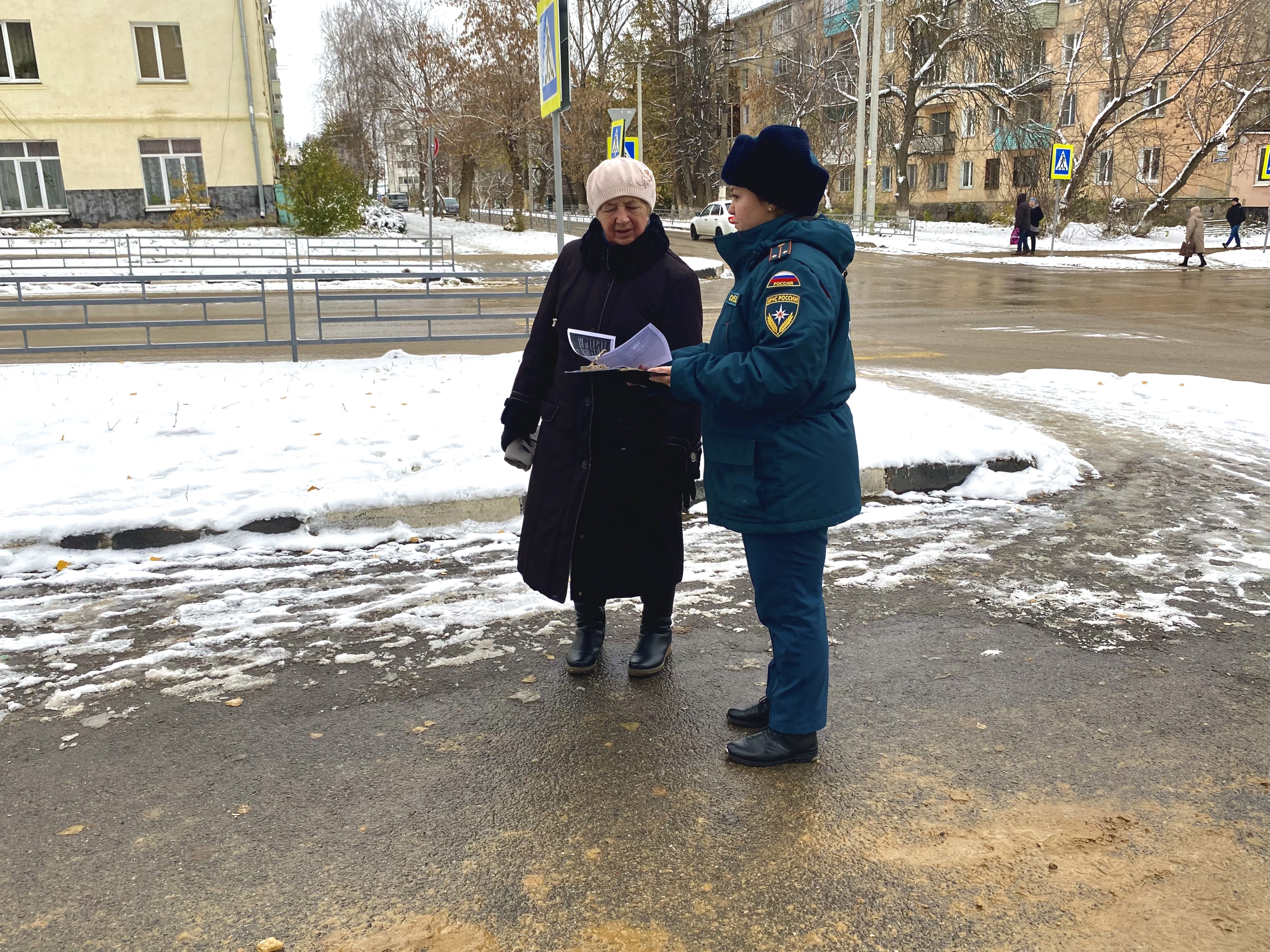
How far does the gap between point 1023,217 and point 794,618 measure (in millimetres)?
31758

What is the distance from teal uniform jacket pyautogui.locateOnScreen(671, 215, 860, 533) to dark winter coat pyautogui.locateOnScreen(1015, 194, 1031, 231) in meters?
31.5

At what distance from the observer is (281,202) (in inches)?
1537

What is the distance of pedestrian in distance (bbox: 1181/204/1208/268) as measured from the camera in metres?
26.6

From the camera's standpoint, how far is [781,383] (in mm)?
2797

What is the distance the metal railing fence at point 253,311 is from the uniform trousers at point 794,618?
5989 mm

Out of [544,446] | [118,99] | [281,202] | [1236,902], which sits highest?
[118,99]

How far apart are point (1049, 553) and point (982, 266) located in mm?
24996

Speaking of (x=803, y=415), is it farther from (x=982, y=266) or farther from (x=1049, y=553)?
(x=982, y=266)

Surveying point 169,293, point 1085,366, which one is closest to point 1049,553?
point 1085,366

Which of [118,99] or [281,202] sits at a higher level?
[118,99]

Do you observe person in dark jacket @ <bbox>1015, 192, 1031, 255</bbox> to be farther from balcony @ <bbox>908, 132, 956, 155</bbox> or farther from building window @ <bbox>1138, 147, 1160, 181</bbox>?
balcony @ <bbox>908, 132, 956, 155</bbox>

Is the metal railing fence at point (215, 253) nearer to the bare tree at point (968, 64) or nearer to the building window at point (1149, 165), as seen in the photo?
the bare tree at point (968, 64)

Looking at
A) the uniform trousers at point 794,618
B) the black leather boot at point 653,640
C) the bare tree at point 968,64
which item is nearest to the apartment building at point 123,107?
the bare tree at point 968,64

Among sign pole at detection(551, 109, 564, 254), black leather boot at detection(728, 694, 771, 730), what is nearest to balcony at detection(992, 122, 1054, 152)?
sign pole at detection(551, 109, 564, 254)
